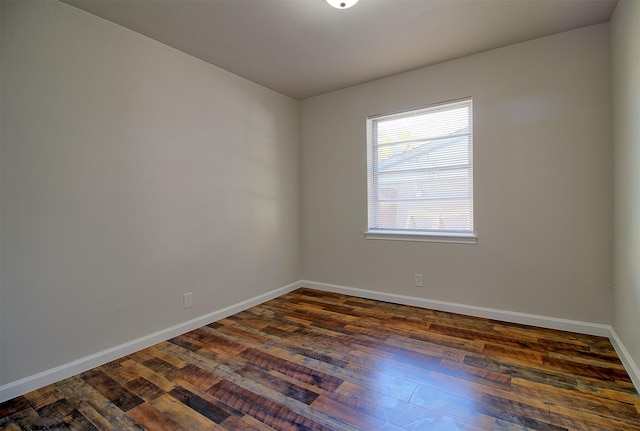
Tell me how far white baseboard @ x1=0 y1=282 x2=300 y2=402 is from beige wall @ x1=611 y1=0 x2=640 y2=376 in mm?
3309

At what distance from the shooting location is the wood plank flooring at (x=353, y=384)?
168 centimetres

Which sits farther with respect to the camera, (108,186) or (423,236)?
(423,236)

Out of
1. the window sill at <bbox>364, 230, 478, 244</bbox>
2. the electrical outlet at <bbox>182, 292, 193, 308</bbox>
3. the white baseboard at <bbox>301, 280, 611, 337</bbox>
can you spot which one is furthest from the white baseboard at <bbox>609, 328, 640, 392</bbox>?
the electrical outlet at <bbox>182, 292, 193, 308</bbox>

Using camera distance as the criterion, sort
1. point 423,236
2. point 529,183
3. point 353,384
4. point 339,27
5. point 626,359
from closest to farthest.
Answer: point 353,384, point 626,359, point 339,27, point 529,183, point 423,236

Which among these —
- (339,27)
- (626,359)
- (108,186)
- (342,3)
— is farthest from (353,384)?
(339,27)

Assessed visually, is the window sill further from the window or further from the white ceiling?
the white ceiling

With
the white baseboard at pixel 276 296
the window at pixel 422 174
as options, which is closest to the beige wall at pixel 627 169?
the white baseboard at pixel 276 296

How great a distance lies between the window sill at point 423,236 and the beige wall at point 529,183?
0.21 feet

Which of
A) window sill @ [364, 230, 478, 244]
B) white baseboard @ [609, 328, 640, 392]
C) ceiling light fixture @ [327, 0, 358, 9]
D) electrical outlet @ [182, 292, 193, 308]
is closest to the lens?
white baseboard @ [609, 328, 640, 392]

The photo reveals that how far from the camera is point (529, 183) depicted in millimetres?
2885

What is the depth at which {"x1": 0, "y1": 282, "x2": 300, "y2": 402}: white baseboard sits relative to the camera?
195 cm

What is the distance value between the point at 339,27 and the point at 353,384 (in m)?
2.70

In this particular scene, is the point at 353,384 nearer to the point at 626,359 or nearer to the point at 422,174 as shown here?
the point at 626,359

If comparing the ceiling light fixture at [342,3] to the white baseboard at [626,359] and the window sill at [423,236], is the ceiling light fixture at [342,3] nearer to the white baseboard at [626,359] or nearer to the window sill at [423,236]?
the window sill at [423,236]
